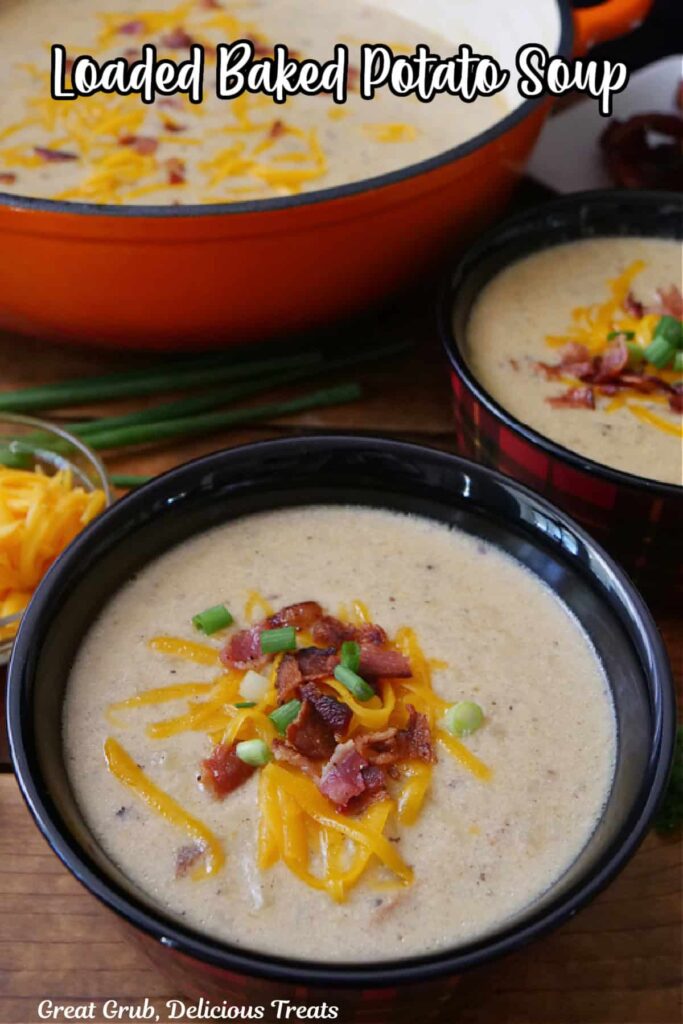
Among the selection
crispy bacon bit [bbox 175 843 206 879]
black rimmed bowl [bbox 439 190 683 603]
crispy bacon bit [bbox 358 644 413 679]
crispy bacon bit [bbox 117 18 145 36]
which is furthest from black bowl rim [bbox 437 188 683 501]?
crispy bacon bit [bbox 117 18 145 36]

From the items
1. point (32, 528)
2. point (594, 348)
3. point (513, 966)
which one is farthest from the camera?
point (594, 348)

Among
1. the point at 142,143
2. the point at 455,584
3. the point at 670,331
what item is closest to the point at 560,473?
the point at 455,584

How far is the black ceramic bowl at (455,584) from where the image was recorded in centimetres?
106

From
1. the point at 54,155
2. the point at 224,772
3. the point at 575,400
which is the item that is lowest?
the point at 224,772

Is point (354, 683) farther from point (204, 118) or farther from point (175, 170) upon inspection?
point (204, 118)

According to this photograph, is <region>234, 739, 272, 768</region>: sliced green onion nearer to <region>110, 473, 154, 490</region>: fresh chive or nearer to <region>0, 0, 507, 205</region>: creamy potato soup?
<region>110, 473, 154, 490</region>: fresh chive

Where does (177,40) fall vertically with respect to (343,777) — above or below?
above

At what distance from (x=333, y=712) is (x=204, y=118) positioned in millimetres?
1536

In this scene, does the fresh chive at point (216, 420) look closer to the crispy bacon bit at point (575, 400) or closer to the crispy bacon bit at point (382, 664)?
the crispy bacon bit at point (575, 400)

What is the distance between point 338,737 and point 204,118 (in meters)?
1.56

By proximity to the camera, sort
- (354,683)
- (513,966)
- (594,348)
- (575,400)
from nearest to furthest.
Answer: (513,966)
(354,683)
(575,400)
(594,348)

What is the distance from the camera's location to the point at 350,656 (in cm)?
137

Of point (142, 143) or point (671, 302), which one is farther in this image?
point (142, 143)

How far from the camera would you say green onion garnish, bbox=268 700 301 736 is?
132 cm
